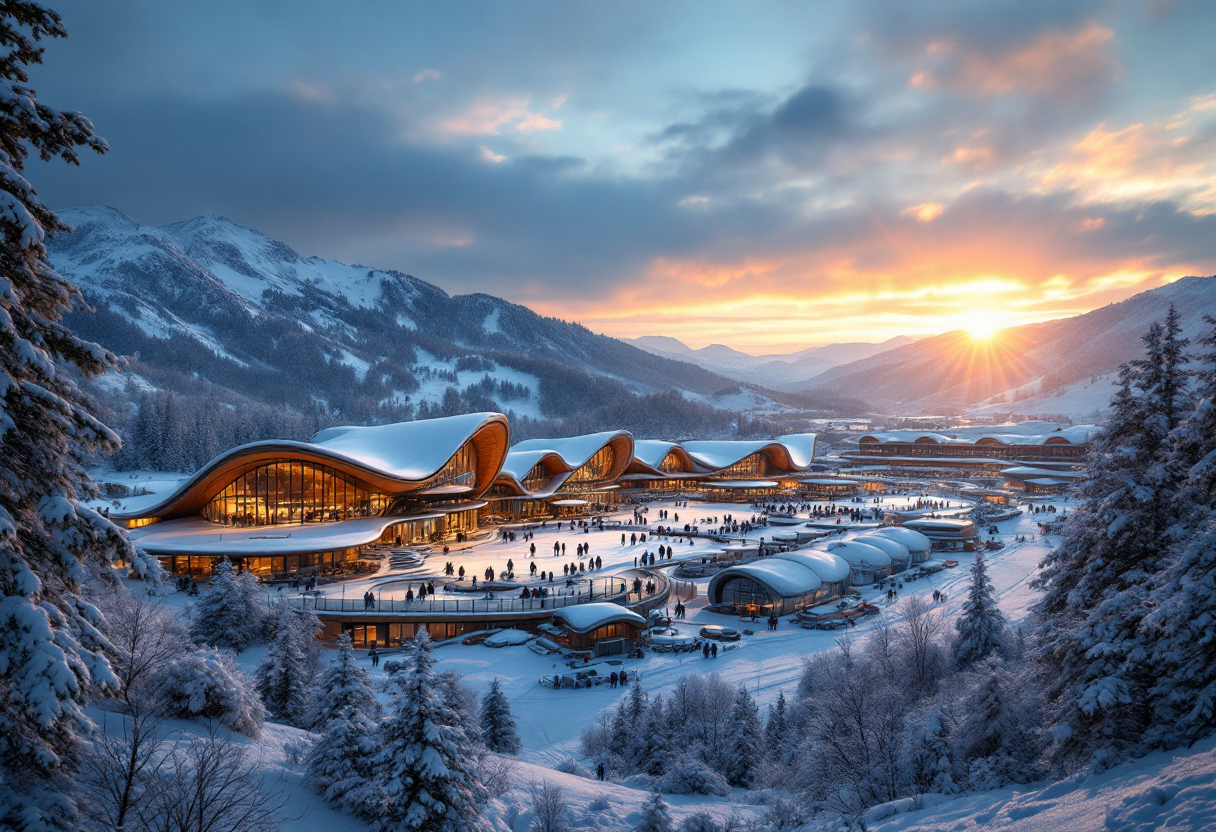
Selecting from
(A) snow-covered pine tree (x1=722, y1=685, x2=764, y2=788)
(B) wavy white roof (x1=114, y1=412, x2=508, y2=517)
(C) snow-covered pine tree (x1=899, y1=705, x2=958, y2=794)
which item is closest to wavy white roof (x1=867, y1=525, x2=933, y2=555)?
(B) wavy white roof (x1=114, y1=412, x2=508, y2=517)

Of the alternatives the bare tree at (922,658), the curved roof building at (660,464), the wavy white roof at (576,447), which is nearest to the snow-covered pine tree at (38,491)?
the bare tree at (922,658)

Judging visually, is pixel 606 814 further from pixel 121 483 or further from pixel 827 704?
pixel 121 483

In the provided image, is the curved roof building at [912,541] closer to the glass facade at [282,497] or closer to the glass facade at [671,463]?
the glass facade at [282,497]

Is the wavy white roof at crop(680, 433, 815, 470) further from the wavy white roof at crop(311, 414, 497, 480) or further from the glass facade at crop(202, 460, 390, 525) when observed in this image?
the glass facade at crop(202, 460, 390, 525)

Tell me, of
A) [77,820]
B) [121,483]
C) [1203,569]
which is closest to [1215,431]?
[1203,569]

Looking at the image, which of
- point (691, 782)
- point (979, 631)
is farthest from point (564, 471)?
point (691, 782)

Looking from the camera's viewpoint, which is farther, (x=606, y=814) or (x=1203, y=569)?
(x=606, y=814)
